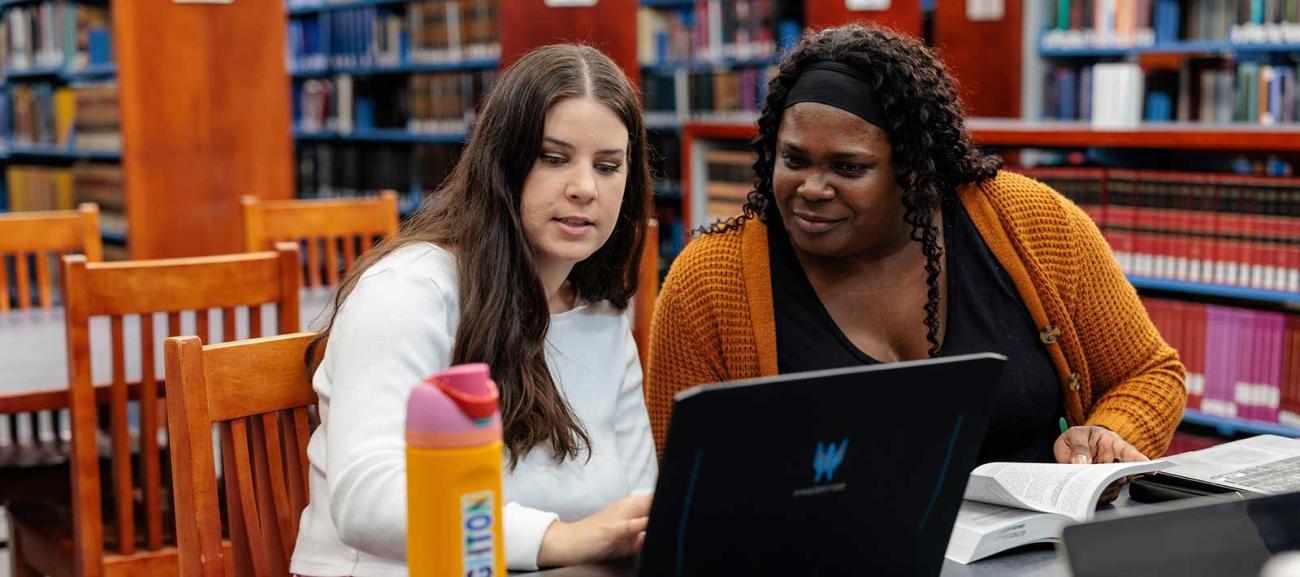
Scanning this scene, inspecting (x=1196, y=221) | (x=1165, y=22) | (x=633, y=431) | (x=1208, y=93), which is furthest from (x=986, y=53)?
(x=633, y=431)

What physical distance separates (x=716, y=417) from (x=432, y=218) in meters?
0.64

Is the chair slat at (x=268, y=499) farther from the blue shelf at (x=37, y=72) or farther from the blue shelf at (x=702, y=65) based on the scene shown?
the blue shelf at (x=37, y=72)

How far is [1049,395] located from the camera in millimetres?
1705

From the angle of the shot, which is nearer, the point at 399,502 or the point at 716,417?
the point at 716,417

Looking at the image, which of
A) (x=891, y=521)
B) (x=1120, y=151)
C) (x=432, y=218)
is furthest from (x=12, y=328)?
(x=1120, y=151)

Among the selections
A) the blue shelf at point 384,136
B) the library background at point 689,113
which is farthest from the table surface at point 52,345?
the blue shelf at point 384,136

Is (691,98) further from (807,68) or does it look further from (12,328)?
(807,68)

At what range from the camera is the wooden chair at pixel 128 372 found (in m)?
1.82

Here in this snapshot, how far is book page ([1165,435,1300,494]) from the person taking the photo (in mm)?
1248

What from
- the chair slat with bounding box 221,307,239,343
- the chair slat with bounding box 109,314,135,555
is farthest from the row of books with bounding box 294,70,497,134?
the chair slat with bounding box 109,314,135,555

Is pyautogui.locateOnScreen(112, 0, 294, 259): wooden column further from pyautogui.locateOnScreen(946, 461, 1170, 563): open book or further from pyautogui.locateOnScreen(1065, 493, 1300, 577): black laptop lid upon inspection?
pyautogui.locateOnScreen(1065, 493, 1300, 577): black laptop lid

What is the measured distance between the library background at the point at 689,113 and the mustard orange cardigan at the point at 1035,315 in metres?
0.24

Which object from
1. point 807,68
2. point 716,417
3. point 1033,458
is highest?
point 807,68

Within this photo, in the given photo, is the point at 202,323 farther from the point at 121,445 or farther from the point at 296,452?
the point at 296,452
